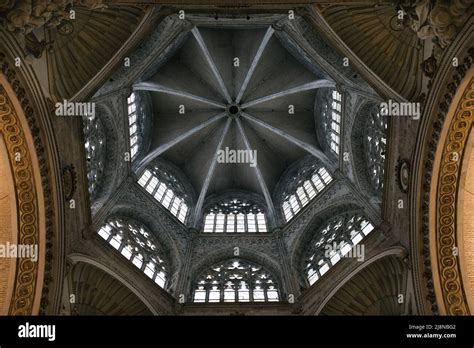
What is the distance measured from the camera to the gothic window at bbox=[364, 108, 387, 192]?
21812mm

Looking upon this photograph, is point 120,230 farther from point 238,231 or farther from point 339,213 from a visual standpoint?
point 339,213

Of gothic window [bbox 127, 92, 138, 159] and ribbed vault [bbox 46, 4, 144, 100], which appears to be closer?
ribbed vault [bbox 46, 4, 144, 100]

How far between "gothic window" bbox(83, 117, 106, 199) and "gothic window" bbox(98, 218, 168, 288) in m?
1.63

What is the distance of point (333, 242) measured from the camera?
79.7ft

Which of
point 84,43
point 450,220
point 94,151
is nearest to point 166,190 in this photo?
point 94,151

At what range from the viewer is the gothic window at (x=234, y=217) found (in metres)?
28.6

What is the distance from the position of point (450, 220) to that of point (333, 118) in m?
11.7

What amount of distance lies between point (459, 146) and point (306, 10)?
565 cm

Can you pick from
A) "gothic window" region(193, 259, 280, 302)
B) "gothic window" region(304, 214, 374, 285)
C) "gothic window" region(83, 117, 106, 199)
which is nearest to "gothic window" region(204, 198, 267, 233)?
"gothic window" region(193, 259, 280, 302)

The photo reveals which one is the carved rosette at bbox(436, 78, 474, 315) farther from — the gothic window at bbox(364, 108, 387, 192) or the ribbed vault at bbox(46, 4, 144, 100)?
the ribbed vault at bbox(46, 4, 144, 100)

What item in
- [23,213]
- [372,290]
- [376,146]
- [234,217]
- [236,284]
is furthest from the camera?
[234,217]

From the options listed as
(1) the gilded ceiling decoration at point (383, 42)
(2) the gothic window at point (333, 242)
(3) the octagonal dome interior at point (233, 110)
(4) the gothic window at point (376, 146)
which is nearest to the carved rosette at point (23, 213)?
(1) the gilded ceiling decoration at point (383, 42)

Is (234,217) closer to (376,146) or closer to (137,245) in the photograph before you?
(137,245)

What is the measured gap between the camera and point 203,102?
32062 mm
